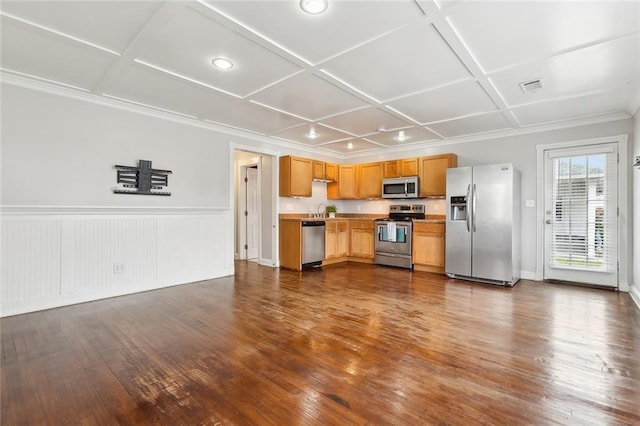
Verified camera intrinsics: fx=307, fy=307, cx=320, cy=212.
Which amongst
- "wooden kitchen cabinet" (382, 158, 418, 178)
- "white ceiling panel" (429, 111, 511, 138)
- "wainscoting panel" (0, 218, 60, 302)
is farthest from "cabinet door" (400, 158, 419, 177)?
"wainscoting panel" (0, 218, 60, 302)

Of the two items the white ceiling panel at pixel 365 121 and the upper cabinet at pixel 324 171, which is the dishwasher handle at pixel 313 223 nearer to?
the upper cabinet at pixel 324 171

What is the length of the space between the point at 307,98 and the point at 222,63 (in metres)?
1.14

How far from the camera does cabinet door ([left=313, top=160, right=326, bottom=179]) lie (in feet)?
21.4

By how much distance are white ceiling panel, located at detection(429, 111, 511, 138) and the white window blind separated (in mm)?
1079

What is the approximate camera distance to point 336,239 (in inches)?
257

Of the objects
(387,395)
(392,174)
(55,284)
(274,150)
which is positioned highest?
(274,150)

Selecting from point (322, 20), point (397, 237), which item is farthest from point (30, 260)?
point (397, 237)

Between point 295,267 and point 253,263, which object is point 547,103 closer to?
point 295,267

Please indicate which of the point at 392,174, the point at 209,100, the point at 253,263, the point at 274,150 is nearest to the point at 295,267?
the point at 253,263

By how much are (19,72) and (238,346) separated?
3.51m

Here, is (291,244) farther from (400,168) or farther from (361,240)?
(400,168)

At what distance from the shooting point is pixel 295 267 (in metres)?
5.78

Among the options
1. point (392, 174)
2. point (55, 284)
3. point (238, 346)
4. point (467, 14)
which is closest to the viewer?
point (467, 14)

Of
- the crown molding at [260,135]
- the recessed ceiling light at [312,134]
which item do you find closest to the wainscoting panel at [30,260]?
the crown molding at [260,135]
